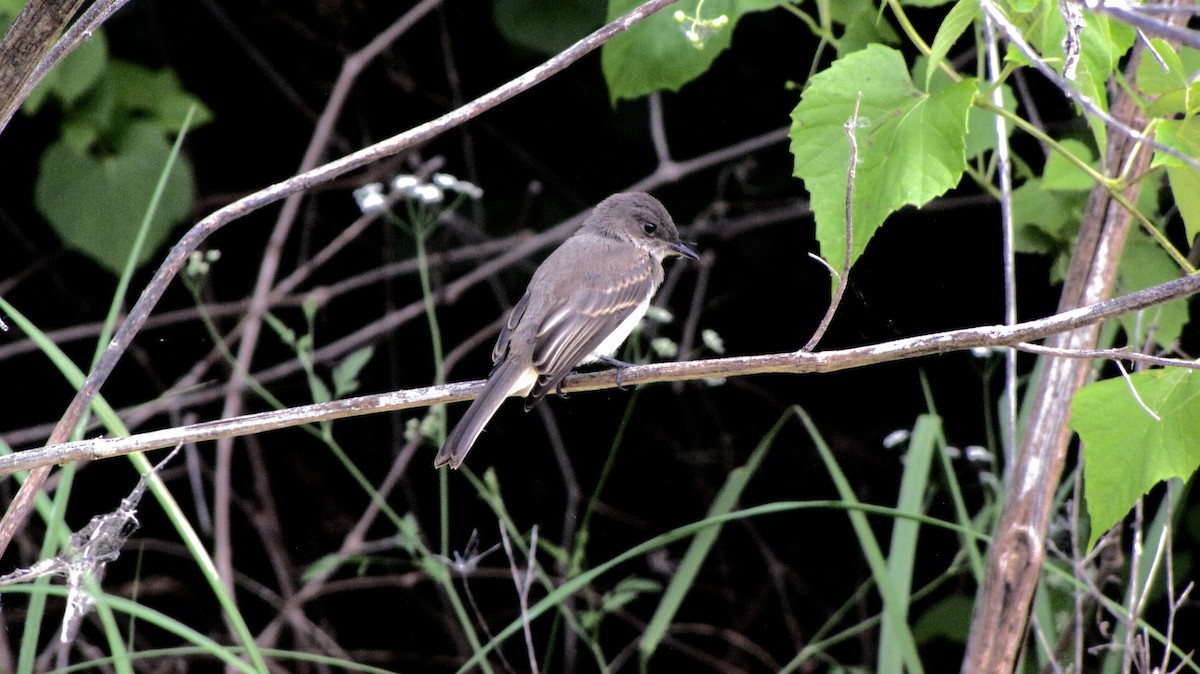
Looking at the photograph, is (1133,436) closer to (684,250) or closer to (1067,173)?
(1067,173)

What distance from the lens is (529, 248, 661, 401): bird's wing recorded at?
11.5ft

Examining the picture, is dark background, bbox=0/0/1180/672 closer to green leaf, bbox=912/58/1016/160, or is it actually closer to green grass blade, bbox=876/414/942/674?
green leaf, bbox=912/58/1016/160

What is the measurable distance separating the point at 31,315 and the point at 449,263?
1.87 meters

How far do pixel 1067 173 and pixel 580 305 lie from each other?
4.78 ft

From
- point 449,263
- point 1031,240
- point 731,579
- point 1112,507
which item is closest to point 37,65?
point 1112,507

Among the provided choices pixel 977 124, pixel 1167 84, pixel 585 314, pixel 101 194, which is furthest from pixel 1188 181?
pixel 101 194

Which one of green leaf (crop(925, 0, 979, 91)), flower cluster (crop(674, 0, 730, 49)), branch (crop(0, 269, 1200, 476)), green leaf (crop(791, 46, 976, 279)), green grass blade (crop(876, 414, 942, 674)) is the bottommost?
green grass blade (crop(876, 414, 942, 674))

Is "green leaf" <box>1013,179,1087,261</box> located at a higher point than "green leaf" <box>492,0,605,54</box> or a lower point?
lower

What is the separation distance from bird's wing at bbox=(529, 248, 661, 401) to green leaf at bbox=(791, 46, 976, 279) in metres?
1.19

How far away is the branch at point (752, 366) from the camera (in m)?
2.00

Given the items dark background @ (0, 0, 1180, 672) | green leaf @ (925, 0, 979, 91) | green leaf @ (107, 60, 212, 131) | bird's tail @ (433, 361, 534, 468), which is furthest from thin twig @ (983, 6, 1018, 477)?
green leaf @ (107, 60, 212, 131)

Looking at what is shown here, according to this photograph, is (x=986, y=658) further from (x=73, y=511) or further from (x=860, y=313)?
Answer: (x=73, y=511)

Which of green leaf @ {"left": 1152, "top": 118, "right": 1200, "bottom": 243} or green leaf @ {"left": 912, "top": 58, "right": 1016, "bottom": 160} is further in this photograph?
green leaf @ {"left": 912, "top": 58, "right": 1016, "bottom": 160}

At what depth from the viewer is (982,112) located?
3553 mm
